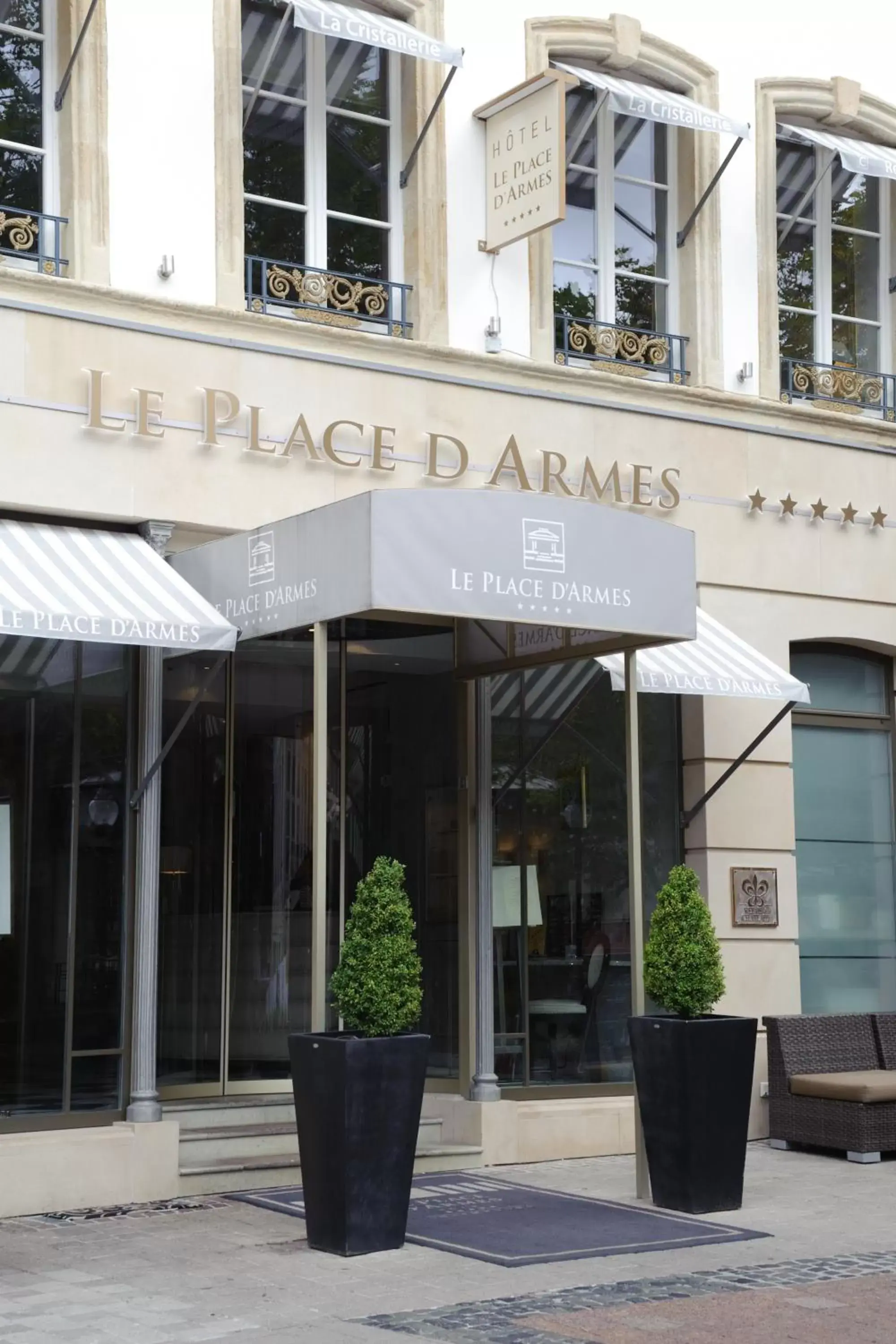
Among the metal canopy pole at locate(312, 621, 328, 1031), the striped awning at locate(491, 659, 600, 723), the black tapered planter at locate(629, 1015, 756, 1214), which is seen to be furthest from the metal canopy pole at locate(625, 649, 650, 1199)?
the metal canopy pole at locate(312, 621, 328, 1031)

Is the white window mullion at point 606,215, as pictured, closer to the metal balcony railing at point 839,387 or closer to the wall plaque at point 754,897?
the metal balcony railing at point 839,387

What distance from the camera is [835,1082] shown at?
37.1ft

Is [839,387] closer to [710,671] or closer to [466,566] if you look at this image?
[710,671]

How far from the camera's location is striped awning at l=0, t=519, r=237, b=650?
8734 mm

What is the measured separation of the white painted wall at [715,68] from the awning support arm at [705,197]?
0.72ft

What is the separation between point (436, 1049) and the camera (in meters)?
11.7

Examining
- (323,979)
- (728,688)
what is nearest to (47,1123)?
(323,979)

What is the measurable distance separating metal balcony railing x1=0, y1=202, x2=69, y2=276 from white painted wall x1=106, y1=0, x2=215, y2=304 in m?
0.34

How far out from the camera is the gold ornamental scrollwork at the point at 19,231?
10188mm

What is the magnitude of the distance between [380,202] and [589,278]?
1797mm

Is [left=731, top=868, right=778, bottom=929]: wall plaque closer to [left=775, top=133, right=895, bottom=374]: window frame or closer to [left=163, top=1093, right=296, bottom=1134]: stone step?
[left=163, top=1093, right=296, bottom=1134]: stone step

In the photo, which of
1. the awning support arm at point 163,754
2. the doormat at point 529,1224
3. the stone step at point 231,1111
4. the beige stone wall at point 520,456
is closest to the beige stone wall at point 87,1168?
the doormat at point 529,1224

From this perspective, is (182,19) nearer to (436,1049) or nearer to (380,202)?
(380,202)

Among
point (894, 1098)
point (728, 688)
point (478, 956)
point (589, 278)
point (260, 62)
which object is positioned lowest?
point (894, 1098)
